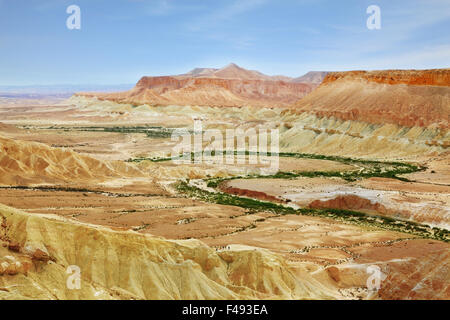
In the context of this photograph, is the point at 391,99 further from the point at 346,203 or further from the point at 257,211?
the point at 257,211

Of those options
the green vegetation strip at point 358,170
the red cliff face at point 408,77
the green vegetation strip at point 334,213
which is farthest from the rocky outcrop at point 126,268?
the red cliff face at point 408,77

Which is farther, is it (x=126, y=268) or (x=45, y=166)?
(x=45, y=166)

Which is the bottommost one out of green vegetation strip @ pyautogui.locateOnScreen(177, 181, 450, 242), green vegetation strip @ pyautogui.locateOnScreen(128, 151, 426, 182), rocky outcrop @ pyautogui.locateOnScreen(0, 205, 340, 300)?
green vegetation strip @ pyautogui.locateOnScreen(177, 181, 450, 242)

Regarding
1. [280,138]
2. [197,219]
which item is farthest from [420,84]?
[197,219]

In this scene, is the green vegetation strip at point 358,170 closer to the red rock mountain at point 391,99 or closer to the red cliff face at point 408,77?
the red rock mountain at point 391,99

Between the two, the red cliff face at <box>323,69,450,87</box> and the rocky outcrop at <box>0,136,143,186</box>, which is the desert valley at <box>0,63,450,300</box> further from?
the red cliff face at <box>323,69,450,87</box>

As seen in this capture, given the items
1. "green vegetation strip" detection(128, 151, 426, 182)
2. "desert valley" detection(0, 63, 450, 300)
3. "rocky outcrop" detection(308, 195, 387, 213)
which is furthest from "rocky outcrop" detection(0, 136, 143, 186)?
"rocky outcrop" detection(308, 195, 387, 213)

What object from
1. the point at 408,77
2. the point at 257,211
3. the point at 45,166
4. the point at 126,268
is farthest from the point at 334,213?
the point at 408,77
